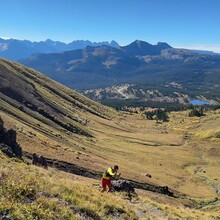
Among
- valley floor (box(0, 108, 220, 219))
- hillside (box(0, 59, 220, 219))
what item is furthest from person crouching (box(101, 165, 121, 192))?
valley floor (box(0, 108, 220, 219))

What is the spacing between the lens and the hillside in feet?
66.1

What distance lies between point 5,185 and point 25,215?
11.1 feet

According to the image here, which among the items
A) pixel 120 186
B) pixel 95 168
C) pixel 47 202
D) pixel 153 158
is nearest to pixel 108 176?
pixel 120 186

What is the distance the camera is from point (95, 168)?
246 feet

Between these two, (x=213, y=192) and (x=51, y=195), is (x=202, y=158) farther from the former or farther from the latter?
(x=51, y=195)

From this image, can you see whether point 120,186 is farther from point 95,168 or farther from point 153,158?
point 153,158

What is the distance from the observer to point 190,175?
112 metres

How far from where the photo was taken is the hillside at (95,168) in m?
20.1

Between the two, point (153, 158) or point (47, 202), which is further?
point (153, 158)

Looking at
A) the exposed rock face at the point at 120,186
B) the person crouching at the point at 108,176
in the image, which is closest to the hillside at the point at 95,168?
the person crouching at the point at 108,176

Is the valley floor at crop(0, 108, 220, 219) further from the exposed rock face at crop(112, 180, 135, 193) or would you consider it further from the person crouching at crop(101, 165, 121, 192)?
the person crouching at crop(101, 165, 121, 192)

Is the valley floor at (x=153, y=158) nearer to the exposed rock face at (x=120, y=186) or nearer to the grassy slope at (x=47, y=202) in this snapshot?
the grassy slope at (x=47, y=202)

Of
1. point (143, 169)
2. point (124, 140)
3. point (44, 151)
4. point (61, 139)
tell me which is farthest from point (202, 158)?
point (44, 151)

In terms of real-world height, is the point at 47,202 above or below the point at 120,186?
above
